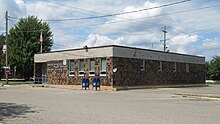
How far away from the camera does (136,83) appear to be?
113ft

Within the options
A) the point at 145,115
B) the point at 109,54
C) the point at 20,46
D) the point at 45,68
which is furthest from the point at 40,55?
the point at 145,115

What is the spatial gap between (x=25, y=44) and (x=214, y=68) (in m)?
41.2

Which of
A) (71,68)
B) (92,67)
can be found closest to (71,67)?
(71,68)

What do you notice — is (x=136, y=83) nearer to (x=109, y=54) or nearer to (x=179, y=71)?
(x=109, y=54)

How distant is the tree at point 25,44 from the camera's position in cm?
5769

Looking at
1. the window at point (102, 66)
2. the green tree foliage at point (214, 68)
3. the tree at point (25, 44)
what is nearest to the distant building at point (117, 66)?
the window at point (102, 66)

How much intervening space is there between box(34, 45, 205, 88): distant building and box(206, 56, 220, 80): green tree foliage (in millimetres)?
30363

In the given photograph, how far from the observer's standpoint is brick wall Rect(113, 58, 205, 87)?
108ft

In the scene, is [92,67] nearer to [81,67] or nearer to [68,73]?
[81,67]

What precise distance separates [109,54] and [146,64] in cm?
565

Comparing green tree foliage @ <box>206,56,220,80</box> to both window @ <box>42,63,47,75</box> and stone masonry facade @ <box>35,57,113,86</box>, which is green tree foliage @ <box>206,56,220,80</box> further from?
stone masonry facade @ <box>35,57,113,86</box>

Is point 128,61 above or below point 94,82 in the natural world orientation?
above

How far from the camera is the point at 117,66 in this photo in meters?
32.3

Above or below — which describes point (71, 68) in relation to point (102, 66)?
below
